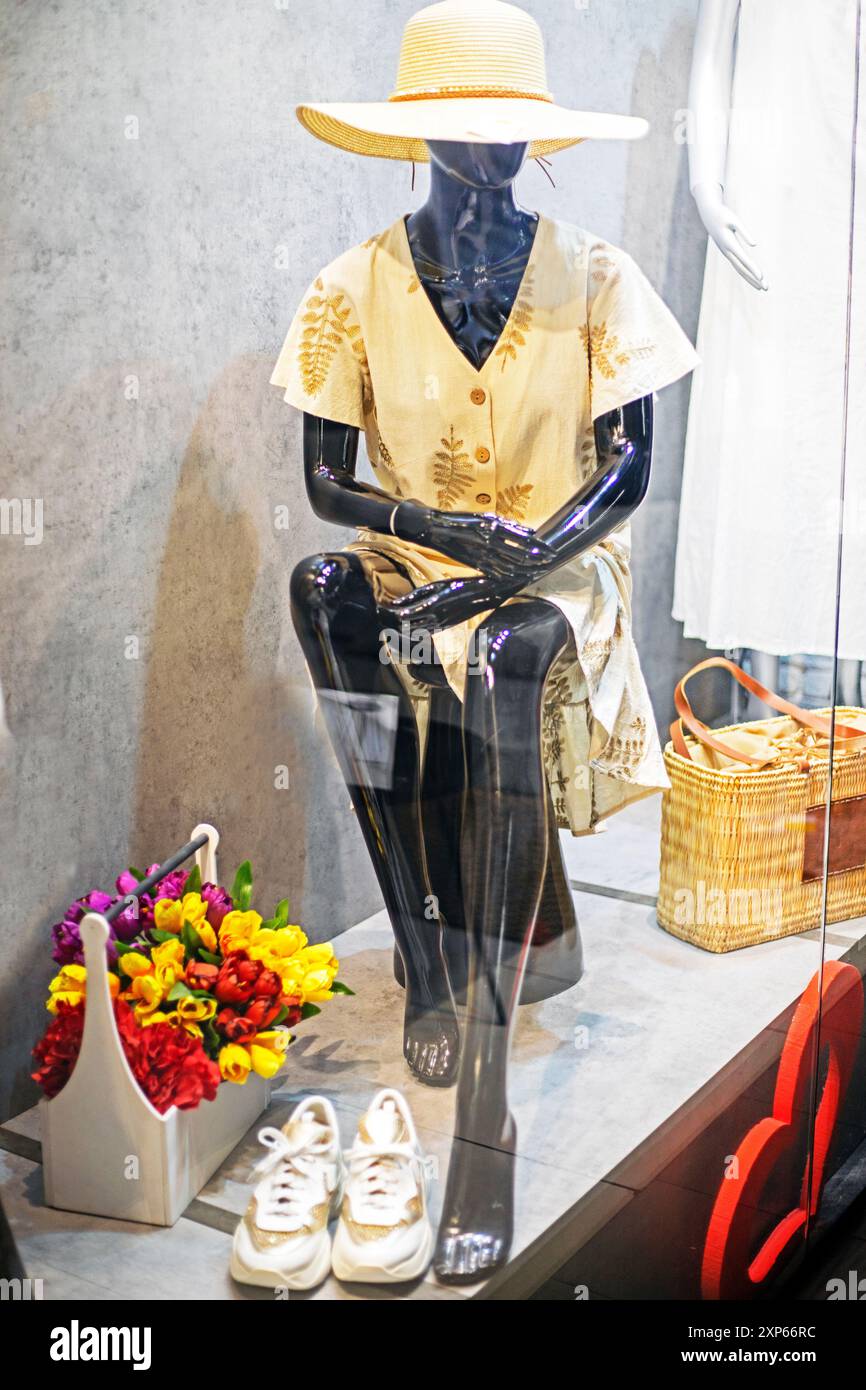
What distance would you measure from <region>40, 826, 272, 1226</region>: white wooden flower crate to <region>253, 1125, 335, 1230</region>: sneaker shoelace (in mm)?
55

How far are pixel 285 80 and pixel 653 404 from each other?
20.0 inches

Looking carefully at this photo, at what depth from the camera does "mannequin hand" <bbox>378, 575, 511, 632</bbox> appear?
1.41m

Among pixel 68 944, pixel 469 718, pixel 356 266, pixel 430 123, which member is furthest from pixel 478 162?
pixel 68 944

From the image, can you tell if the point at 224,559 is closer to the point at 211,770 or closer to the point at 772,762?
the point at 211,770

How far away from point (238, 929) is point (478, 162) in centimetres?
87

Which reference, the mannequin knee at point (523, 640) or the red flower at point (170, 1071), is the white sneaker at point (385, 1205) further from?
the mannequin knee at point (523, 640)

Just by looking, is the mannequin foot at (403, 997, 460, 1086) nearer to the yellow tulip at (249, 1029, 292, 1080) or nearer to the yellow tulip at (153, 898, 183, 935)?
the yellow tulip at (249, 1029, 292, 1080)

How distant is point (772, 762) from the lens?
68.6 inches

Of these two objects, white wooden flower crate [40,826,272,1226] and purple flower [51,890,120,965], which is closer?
white wooden flower crate [40,826,272,1226]

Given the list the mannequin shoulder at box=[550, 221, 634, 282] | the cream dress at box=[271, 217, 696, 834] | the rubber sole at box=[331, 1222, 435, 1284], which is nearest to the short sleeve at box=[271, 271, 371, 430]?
the cream dress at box=[271, 217, 696, 834]

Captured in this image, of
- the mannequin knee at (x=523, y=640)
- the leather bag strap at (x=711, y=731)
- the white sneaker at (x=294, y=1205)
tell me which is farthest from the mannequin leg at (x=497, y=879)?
the leather bag strap at (x=711, y=731)

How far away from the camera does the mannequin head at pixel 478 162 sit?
1360mm

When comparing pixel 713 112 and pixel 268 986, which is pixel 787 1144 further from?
pixel 713 112
